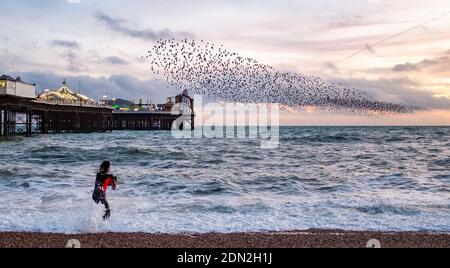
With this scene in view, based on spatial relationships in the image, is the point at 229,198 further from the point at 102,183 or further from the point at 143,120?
the point at 143,120

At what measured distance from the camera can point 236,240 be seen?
8859 mm

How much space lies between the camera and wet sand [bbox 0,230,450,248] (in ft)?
27.5

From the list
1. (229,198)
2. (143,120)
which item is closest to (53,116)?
(143,120)

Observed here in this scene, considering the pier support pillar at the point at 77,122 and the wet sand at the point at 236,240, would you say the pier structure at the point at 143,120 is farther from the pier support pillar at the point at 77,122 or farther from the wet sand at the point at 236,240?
the wet sand at the point at 236,240

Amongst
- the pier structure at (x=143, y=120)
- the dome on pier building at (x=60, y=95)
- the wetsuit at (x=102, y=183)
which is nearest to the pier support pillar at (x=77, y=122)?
the dome on pier building at (x=60, y=95)

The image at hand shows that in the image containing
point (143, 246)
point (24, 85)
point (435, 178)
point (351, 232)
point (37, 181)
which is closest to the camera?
point (143, 246)

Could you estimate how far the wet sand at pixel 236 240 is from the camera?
838 cm

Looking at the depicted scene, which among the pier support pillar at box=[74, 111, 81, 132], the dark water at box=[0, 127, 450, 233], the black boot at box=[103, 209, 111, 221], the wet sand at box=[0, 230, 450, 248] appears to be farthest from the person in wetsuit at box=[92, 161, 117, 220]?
the pier support pillar at box=[74, 111, 81, 132]

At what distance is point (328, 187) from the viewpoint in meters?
17.2

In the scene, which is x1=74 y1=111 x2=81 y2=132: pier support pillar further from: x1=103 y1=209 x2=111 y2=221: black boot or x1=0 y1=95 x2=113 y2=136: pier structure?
x1=103 y1=209 x2=111 y2=221: black boot

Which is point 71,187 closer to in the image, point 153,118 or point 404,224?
point 404,224

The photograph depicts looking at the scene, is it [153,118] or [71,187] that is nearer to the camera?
[71,187]

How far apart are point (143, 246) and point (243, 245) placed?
5.99 ft
